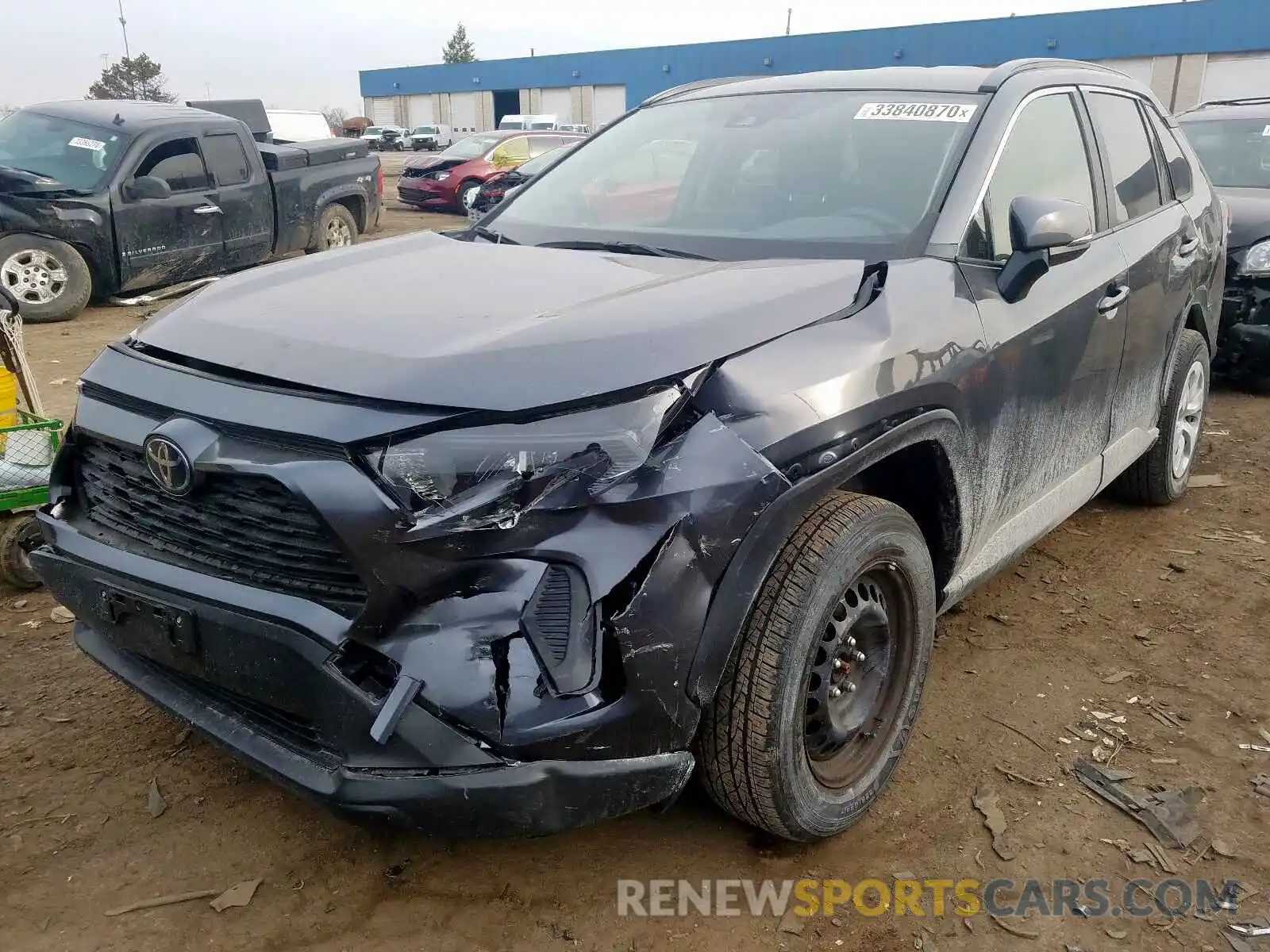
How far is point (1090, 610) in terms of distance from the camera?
376 cm

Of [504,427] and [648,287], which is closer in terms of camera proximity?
[504,427]

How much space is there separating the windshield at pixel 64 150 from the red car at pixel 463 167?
9.30 meters

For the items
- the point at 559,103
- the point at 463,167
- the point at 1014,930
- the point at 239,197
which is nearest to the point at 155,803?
the point at 1014,930

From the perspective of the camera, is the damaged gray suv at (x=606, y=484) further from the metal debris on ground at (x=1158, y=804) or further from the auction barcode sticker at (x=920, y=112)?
the metal debris on ground at (x=1158, y=804)

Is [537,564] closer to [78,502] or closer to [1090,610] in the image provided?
[78,502]

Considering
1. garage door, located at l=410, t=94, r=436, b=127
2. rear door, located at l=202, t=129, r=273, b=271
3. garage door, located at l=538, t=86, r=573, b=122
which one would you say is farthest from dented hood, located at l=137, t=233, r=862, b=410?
garage door, located at l=410, t=94, r=436, b=127

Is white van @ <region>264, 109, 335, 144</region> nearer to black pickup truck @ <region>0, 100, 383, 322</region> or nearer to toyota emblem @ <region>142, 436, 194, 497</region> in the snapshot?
black pickup truck @ <region>0, 100, 383, 322</region>

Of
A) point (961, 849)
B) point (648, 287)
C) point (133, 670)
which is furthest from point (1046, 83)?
point (133, 670)

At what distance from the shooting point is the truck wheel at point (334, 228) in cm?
1165

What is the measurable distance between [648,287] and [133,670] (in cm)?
151

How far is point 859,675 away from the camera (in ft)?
8.23

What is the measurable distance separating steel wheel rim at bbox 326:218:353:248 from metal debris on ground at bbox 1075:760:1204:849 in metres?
10.8

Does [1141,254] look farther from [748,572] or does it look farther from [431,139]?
[431,139]

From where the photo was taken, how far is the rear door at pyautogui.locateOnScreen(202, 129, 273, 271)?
1009 cm
